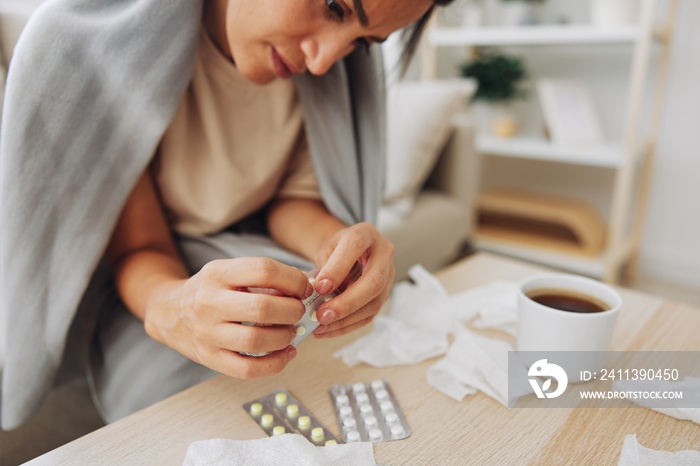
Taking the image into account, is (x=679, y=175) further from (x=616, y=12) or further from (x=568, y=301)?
(x=568, y=301)

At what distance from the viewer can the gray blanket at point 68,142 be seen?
54 cm

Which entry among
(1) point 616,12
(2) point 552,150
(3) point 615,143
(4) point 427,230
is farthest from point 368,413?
(3) point 615,143

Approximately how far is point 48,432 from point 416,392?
23.1 inches

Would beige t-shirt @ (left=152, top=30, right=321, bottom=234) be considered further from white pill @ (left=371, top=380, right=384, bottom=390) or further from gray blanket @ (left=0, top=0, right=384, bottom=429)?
white pill @ (left=371, top=380, right=384, bottom=390)

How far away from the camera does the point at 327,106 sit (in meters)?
0.72

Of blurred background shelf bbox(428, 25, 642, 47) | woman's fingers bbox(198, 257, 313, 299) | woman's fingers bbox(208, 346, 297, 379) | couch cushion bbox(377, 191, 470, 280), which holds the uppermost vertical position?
blurred background shelf bbox(428, 25, 642, 47)

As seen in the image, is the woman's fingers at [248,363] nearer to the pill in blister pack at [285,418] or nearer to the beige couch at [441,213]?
the pill in blister pack at [285,418]

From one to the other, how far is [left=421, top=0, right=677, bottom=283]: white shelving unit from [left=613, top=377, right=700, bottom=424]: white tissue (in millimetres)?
1347

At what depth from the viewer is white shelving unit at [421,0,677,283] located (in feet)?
5.16

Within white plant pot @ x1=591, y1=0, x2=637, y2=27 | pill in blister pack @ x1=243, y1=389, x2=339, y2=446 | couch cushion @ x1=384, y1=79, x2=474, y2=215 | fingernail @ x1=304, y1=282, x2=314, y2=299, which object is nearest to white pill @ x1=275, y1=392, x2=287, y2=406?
pill in blister pack @ x1=243, y1=389, x2=339, y2=446

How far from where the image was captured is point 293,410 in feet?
1.46

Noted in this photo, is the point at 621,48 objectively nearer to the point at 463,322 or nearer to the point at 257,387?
the point at 463,322

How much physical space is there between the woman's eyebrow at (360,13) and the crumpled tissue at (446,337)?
0.33 metres

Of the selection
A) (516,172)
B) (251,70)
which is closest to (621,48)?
(516,172)
